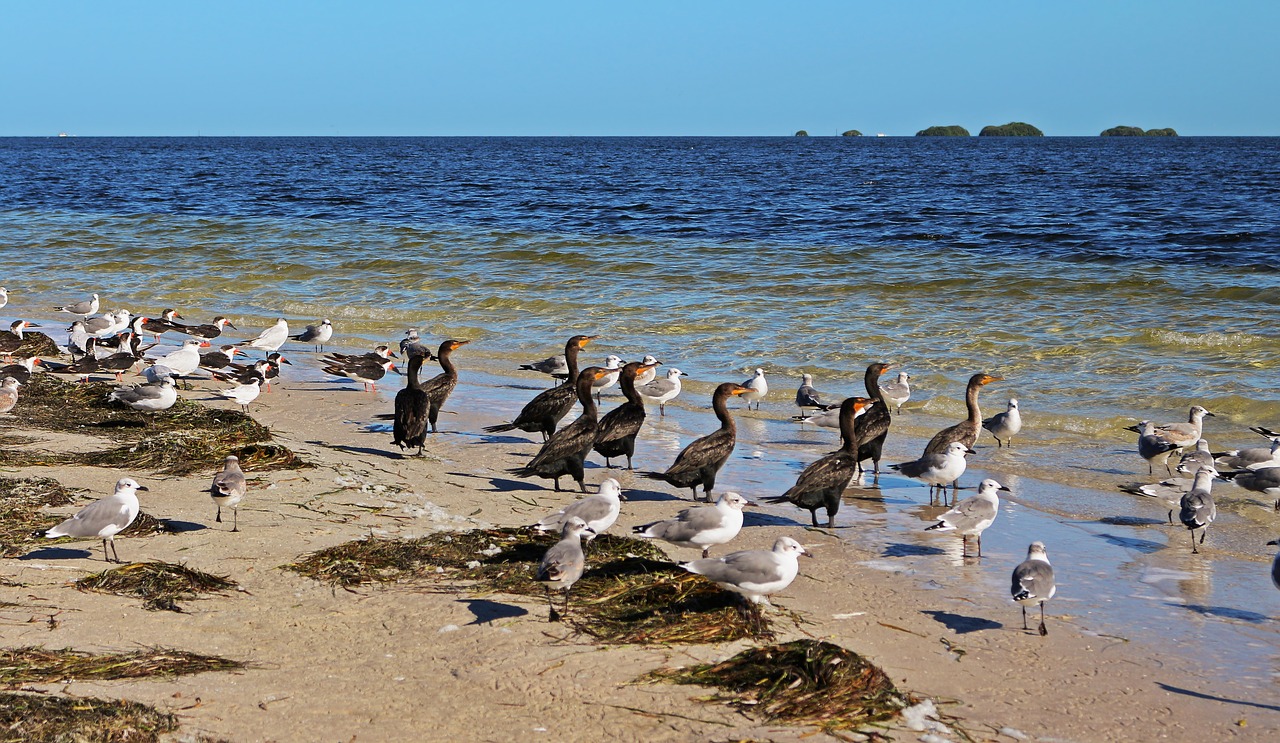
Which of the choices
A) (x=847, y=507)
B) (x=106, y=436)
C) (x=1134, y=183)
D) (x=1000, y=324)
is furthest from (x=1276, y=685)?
(x=1134, y=183)

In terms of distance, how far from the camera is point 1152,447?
10945mm

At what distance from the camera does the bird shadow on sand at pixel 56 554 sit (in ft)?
23.9

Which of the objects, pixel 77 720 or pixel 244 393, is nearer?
pixel 77 720

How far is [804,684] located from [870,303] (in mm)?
16273

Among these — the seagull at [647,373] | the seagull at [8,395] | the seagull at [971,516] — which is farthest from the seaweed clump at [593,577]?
the seagull at [8,395]

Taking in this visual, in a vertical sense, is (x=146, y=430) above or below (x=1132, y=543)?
above

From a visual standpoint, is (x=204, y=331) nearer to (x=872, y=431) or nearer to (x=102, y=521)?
(x=872, y=431)

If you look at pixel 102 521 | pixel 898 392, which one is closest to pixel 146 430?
pixel 102 521

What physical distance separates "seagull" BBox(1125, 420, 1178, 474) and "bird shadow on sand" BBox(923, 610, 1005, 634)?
15.5ft

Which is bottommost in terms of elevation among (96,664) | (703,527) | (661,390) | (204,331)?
(204,331)

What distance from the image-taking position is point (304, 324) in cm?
2086

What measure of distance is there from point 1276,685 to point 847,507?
403 centimetres

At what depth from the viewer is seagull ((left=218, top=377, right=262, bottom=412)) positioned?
12.9 m

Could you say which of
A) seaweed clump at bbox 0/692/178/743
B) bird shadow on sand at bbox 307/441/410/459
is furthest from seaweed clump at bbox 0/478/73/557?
bird shadow on sand at bbox 307/441/410/459
